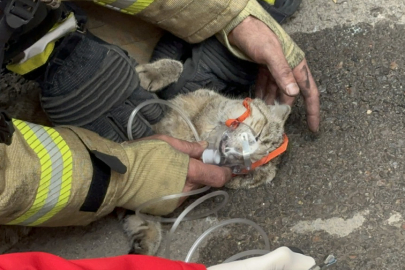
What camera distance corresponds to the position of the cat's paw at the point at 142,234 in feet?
4.58

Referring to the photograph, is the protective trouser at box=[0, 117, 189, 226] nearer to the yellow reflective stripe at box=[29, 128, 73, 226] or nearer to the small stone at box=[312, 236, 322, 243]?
the yellow reflective stripe at box=[29, 128, 73, 226]

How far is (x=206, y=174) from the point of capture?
1348mm

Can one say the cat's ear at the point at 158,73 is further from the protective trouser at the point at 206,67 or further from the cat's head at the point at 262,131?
the cat's head at the point at 262,131

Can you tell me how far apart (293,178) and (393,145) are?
314 mm

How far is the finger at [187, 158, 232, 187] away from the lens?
134cm

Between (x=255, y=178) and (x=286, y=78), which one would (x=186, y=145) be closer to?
(x=255, y=178)

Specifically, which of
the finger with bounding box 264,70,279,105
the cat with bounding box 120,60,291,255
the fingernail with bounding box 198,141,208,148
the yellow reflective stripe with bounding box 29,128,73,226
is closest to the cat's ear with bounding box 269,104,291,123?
the cat with bounding box 120,60,291,255

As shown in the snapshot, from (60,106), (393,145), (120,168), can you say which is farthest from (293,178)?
(60,106)

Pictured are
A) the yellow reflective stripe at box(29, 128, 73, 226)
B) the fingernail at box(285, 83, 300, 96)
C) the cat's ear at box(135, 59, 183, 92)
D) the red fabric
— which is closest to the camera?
the red fabric

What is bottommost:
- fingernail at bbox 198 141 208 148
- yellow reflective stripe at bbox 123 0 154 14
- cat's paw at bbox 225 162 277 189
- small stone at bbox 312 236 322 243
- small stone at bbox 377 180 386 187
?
small stone at bbox 312 236 322 243

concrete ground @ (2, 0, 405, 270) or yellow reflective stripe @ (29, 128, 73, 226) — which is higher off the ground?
yellow reflective stripe @ (29, 128, 73, 226)

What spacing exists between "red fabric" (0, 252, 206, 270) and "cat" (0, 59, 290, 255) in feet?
1.96

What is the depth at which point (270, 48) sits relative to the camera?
53.9 inches

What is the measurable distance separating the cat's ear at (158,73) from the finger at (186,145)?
9.3 inches
